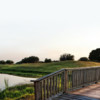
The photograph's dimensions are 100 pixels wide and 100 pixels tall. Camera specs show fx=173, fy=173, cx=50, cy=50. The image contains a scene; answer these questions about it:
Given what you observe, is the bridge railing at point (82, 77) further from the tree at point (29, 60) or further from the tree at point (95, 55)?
the tree at point (29, 60)

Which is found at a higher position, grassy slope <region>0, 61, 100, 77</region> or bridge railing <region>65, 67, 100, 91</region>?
bridge railing <region>65, 67, 100, 91</region>

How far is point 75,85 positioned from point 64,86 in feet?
3.34

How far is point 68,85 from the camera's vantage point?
9258mm

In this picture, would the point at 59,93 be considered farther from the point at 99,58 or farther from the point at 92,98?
the point at 99,58

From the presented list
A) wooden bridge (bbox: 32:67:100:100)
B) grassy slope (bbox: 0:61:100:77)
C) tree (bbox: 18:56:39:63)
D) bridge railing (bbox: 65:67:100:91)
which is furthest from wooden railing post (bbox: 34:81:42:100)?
tree (bbox: 18:56:39:63)

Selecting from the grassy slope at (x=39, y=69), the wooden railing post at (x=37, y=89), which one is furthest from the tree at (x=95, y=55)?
the wooden railing post at (x=37, y=89)

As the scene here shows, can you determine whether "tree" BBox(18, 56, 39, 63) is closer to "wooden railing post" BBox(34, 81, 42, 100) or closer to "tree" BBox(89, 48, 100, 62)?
"tree" BBox(89, 48, 100, 62)

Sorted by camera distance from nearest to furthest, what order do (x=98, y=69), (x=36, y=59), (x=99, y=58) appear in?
(x=98, y=69) < (x=99, y=58) < (x=36, y=59)

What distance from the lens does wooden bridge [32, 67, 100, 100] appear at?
7855 mm

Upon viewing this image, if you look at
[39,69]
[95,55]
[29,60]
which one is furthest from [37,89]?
[29,60]

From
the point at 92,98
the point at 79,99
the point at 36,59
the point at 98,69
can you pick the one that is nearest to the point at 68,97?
the point at 79,99

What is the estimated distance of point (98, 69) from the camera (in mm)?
12258

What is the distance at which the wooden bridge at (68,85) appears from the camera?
25.8ft

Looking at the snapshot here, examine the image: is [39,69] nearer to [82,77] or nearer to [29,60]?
[82,77]
